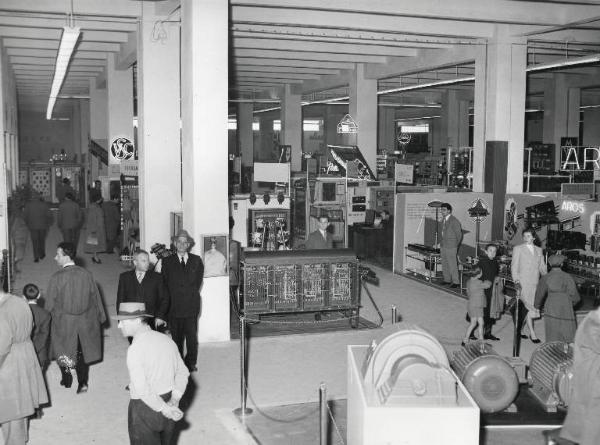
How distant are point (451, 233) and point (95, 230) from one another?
8.43 m

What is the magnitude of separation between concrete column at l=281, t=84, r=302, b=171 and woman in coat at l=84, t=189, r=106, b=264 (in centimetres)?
1131

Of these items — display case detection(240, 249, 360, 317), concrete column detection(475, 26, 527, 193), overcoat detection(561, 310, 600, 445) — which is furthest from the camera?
concrete column detection(475, 26, 527, 193)

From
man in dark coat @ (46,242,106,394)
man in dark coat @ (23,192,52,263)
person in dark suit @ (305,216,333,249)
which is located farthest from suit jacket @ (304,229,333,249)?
man in dark coat @ (23,192,52,263)

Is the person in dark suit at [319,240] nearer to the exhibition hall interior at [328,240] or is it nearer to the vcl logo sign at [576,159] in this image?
the exhibition hall interior at [328,240]

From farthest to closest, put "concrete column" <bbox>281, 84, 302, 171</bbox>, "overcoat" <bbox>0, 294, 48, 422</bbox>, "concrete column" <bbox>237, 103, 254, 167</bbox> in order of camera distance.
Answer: "concrete column" <bbox>237, 103, 254, 167</bbox>, "concrete column" <bbox>281, 84, 302, 171</bbox>, "overcoat" <bbox>0, 294, 48, 422</bbox>

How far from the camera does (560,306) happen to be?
356 inches

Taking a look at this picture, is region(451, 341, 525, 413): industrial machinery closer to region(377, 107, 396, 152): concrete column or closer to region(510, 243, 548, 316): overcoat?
region(510, 243, 548, 316): overcoat

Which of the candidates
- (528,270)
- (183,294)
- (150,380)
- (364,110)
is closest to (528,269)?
(528,270)

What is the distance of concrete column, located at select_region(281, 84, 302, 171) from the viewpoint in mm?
27250

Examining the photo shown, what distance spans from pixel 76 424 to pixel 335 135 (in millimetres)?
36242

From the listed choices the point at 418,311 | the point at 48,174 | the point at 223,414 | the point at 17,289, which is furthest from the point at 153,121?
the point at 48,174

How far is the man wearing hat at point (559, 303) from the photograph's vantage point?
9.02 metres

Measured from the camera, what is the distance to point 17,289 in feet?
45.2

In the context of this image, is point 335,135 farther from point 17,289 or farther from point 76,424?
point 76,424
